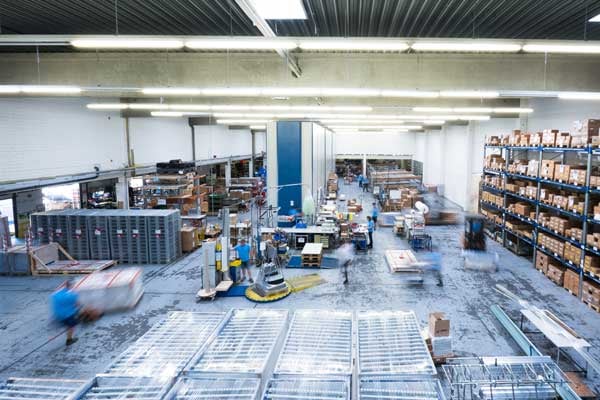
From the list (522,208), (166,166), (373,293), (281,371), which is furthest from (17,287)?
(522,208)

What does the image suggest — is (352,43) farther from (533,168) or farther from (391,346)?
(533,168)

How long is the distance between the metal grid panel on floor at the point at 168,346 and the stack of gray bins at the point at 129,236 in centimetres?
924

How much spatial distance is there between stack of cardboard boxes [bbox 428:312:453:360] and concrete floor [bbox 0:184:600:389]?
1.80 feet

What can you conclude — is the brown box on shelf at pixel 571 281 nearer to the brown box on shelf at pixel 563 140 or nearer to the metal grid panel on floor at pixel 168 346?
the brown box on shelf at pixel 563 140

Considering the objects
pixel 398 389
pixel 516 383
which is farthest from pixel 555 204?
pixel 398 389

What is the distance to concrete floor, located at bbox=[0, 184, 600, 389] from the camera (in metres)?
7.42

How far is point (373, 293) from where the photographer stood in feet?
34.0

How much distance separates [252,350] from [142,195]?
15.7 metres

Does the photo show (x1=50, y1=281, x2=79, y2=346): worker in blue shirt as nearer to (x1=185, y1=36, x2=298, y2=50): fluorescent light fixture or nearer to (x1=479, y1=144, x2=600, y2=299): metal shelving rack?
(x1=185, y1=36, x2=298, y2=50): fluorescent light fixture

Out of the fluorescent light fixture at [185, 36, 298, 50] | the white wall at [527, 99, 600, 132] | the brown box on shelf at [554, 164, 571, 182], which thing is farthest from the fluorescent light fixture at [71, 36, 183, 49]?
the white wall at [527, 99, 600, 132]

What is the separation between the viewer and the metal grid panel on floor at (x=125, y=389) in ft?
10.7

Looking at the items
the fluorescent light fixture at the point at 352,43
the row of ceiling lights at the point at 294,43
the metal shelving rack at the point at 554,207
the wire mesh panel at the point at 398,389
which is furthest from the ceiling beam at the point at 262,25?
the metal shelving rack at the point at 554,207

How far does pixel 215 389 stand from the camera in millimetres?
3361

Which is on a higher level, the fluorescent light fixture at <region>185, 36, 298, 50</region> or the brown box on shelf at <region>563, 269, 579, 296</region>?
the fluorescent light fixture at <region>185, 36, 298, 50</region>
